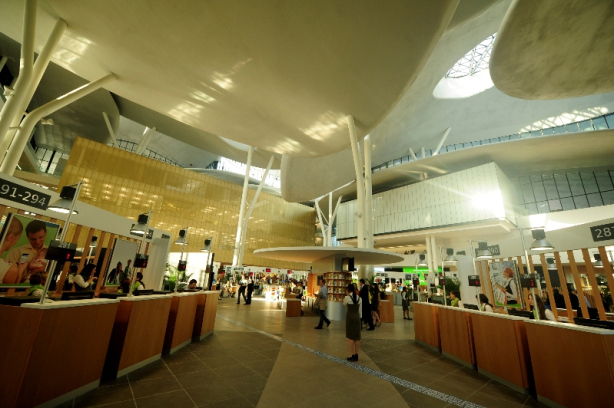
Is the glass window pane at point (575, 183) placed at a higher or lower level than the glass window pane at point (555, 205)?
higher

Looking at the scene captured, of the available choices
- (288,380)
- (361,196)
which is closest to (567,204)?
(361,196)

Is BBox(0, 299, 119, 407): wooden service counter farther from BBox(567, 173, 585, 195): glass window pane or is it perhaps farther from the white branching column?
BBox(567, 173, 585, 195): glass window pane

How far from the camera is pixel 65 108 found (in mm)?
19547

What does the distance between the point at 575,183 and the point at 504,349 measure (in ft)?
81.6

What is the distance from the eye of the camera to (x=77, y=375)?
3.03 m

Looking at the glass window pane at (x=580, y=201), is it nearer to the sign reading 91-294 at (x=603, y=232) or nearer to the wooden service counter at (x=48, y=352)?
the sign reading 91-294 at (x=603, y=232)

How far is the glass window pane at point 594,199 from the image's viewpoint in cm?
1922

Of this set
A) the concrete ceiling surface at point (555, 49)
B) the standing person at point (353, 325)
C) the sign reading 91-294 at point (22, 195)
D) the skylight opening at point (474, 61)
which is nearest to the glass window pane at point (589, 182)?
the skylight opening at point (474, 61)

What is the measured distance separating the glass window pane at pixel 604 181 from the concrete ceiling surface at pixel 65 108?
37.3 m

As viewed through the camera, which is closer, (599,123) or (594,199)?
(599,123)

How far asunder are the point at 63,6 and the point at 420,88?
66.4 feet

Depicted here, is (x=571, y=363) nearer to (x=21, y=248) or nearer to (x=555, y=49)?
(x=555, y=49)

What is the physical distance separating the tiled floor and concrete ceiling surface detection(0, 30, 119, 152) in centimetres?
2037

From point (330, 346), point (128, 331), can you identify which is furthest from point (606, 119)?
point (128, 331)
